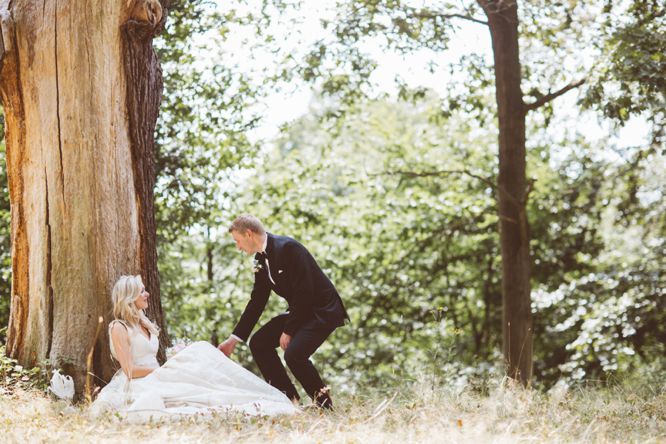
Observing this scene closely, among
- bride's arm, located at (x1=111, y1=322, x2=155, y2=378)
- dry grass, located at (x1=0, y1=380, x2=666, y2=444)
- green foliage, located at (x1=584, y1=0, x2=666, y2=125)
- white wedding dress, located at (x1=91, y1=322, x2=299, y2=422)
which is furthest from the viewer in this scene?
green foliage, located at (x1=584, y1=0, x2=666, y2=125)

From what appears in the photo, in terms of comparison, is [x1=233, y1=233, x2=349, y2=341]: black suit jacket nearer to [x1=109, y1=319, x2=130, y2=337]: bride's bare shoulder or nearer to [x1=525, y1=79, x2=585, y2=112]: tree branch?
[x1=109, y1=319, x2=130, y2=337]: bride's bare shoulder

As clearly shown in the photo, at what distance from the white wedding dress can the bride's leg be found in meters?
0.31

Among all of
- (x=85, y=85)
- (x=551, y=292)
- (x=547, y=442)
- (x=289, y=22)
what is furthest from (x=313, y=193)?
(x=547, y=442)

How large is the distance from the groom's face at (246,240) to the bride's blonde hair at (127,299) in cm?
93

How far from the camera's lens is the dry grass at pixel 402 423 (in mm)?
5305

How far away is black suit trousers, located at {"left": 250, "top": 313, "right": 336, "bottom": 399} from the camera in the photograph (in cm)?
681

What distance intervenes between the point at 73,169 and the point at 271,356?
8.03 ft

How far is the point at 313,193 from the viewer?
63.3ft

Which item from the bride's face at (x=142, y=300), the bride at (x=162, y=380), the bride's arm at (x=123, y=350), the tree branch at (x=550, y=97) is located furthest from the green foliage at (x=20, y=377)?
the tree branch at (x=550, y=97)

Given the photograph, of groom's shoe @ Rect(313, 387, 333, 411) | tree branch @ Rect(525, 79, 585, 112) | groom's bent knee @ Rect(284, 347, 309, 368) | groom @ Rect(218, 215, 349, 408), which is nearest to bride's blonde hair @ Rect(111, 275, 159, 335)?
groom @ Rect(218, 215, 349, 408)

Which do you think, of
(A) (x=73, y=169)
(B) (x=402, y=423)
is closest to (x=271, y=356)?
(B) (x=402, y=423)

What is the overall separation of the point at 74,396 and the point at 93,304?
81 cm

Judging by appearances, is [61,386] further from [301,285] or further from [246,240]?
[301,285]

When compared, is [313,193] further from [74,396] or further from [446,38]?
[74,396]
